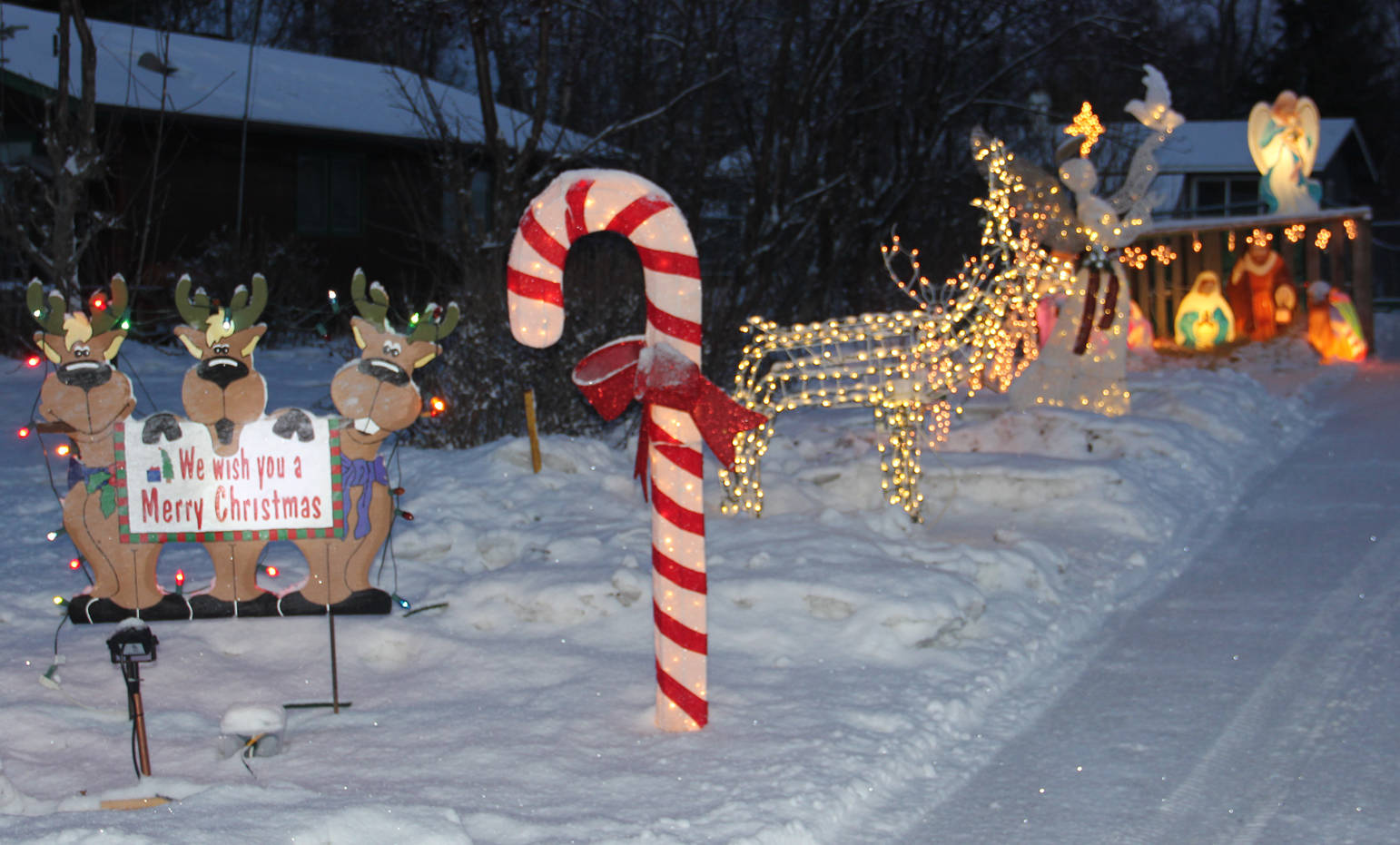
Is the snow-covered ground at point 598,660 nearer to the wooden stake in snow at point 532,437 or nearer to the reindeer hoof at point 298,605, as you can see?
the wooden stake in snow at point 532,437

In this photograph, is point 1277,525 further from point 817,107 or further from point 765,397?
point 817,107

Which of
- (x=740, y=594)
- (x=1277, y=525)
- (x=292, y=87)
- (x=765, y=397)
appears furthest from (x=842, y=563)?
(x=292, y=87)

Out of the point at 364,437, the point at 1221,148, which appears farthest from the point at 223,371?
the point at 1221,148

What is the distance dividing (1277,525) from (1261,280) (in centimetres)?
1209

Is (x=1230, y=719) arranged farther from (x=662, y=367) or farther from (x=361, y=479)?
(x=361, y=479)

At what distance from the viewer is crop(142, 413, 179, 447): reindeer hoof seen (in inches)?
231

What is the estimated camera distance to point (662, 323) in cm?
549

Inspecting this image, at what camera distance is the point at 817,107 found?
59.6ft

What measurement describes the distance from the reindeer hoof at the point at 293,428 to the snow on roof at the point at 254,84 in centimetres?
1231

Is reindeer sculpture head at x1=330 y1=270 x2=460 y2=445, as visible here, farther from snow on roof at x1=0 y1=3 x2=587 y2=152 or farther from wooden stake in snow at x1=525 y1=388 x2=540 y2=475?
snow on roof at x1=0 y1=3 x2=587 y2=152

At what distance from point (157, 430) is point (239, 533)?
0.56 meters

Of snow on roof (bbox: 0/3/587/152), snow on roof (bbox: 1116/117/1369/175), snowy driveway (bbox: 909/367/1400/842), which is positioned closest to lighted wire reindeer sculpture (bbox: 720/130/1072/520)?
snowy driveway (bbox: 909/367/1400/842)

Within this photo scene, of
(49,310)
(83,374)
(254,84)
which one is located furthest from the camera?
(254,84)

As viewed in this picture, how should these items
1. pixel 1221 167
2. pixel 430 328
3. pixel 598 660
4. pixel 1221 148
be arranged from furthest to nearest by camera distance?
pixel 1221 148
pixel 1221 167
pixel 598 660
pixel 430 328
